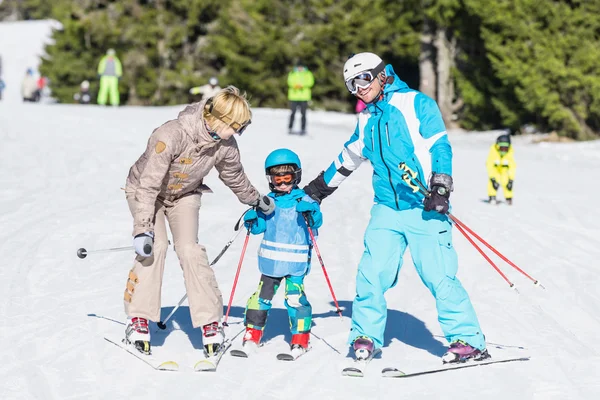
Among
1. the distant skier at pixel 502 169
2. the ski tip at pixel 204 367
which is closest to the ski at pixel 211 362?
the ski tip at pixel 204 367

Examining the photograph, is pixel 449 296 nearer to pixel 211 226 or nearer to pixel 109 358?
pixel 109 358

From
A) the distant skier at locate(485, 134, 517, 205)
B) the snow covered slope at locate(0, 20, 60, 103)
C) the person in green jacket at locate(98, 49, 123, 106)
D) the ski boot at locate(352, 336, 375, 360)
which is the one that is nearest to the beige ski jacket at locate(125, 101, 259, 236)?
the ski boot at locate(352, 336, 375, 360)

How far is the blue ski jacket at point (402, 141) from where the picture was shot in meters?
5.75

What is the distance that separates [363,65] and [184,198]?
136cm

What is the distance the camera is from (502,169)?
13406mm

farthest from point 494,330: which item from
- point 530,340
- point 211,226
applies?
point 211,226

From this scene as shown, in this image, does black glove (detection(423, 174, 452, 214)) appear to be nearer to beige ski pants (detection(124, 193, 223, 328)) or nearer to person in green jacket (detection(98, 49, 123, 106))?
beige ski pants (detection(124, 193, 223, 328))

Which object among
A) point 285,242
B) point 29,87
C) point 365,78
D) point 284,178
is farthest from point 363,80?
point 29,87

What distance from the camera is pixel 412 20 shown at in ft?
111

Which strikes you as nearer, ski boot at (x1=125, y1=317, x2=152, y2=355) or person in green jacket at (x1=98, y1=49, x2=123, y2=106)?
ski boot at (x1=125, y1=317, x2=152, y2=355)

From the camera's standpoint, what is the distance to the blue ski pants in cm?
580

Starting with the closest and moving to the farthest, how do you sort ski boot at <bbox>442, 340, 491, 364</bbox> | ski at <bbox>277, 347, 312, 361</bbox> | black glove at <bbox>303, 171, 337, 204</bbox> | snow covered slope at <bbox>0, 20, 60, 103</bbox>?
ski boot at <bbox>442, 340, 491, 364</bbox>
ski at <bbox>277, 347, 312, 361</bbox>
black glove at <bbox>303, 171, 337, 204</bbox>
snow covered slope at <bbox>0, 20, 60, 103</bbox>

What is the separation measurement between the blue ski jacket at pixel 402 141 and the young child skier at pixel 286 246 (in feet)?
1.71

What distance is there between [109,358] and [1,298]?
1.99 m
